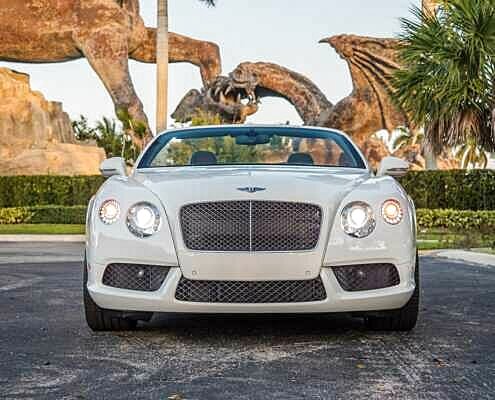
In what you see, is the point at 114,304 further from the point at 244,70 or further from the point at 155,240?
the point at 244,70

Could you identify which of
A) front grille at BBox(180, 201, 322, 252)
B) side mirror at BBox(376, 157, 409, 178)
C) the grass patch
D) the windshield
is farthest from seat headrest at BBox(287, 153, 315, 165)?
the grass patch

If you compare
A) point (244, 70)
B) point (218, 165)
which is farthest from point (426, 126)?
point (244, 70)

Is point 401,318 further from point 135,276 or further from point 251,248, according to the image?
point 135,276

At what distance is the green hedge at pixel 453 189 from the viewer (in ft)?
90.0

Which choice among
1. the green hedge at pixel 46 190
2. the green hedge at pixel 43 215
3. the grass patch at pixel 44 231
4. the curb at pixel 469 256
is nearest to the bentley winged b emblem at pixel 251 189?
the curb at pixel 469 256

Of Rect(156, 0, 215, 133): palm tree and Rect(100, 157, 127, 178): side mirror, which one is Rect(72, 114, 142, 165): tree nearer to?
Rect(156, 0, 215, 133): palm tree

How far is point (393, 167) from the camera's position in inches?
274

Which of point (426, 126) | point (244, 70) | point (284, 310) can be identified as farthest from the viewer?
point (244, 70)

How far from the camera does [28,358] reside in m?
5.39

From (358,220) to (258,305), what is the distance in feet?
2.72

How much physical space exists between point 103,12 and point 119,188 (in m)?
39.2

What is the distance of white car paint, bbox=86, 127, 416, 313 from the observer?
5.71 m

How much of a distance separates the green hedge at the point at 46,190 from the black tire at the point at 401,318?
27376 mm

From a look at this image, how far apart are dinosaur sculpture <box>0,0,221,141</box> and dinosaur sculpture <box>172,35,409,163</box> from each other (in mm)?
6648
